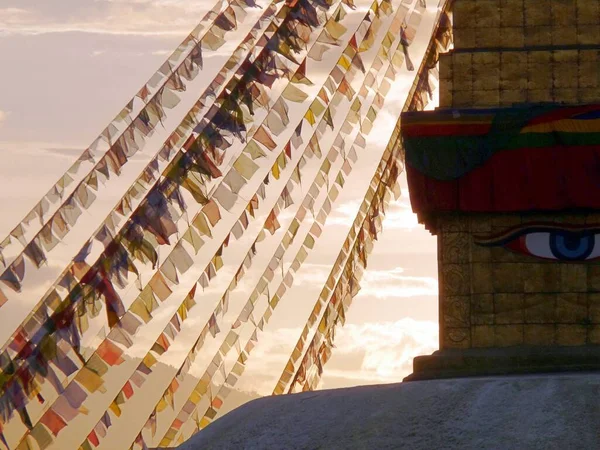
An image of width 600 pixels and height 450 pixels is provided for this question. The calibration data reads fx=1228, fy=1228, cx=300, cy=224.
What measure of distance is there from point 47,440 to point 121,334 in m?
1.72

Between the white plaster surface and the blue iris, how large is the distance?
131 inches

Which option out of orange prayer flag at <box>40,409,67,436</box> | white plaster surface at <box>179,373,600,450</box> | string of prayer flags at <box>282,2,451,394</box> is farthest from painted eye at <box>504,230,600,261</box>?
orange prayer flag at <box>40,409,67,436</box>

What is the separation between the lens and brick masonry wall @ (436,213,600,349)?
17.2 metres

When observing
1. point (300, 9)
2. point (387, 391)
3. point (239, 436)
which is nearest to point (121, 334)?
point (239, 436)

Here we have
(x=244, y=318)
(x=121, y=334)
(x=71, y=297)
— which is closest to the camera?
(x=71, y=297)

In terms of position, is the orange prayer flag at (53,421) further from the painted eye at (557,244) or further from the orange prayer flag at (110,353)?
the painted eye at (557,244)

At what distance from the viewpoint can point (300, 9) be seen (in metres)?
17.1

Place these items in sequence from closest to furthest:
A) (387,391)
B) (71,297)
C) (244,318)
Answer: (387,391) → (71,297) → (244,318)

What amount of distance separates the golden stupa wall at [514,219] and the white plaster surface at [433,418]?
292cm

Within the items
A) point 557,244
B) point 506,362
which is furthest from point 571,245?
point 506,362

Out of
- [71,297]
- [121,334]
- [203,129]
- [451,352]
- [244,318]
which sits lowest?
[244,318]

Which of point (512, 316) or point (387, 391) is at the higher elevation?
point (387, 391)

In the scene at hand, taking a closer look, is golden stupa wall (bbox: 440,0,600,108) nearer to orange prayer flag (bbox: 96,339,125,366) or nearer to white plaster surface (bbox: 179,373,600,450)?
white plaster surface (bbox: 179,373,600,450)

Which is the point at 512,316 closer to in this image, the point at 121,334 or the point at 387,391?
the point at 387,391
